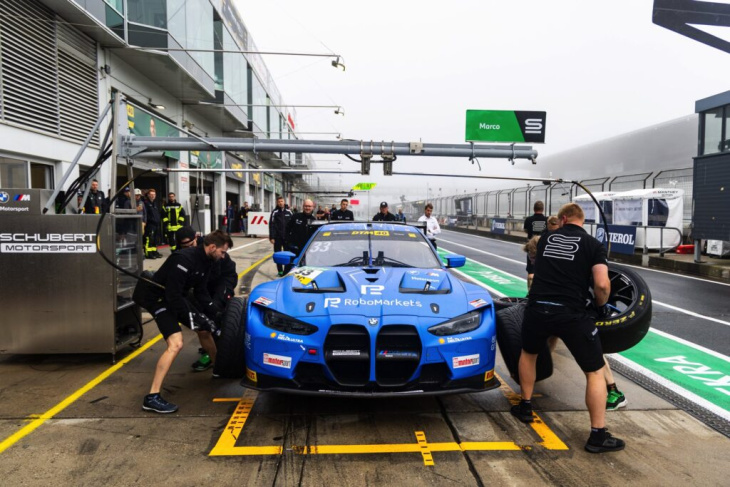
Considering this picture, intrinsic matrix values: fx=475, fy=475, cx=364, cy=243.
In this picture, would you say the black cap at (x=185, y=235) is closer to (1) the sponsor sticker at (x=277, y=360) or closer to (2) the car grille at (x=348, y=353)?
(1) the sponsor sticker at (x=277, y=360)

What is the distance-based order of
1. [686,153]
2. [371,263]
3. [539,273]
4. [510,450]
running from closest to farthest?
1. [510,450]
2. [539,273]
3. [371,263]
4. [686,153]

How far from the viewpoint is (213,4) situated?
66.2 ft

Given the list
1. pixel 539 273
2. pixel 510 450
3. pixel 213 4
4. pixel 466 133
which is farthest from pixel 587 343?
pixel 213 4

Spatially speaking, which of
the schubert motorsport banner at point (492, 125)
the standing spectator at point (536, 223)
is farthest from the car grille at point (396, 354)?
the schubert motorsport banner at point (492, 125)

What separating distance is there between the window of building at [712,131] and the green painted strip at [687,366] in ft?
34.6

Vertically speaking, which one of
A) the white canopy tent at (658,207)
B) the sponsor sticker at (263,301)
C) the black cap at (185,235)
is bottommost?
the sponsor sticker at (263,301)

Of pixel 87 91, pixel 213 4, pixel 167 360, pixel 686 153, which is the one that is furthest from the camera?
pixel 686 153

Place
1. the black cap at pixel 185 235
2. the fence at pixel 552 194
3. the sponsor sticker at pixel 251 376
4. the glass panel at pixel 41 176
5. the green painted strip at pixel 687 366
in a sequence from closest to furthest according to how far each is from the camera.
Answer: the sponsor sticker at pixel 251 376 < the green painted strip at pixel 687 366 < the black cap at pixel 185 235 < the glass panel at pixel 41 176 < the fence at pixel 552 194

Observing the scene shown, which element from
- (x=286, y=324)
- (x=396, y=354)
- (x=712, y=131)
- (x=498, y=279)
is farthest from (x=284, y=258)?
(x=712, y=131)

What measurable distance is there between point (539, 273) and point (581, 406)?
1.25m

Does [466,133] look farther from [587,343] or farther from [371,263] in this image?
[587,343]

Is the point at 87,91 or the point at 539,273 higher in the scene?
the point at 87,91

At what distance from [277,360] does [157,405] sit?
3.65 ft

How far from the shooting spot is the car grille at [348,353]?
3.23m
